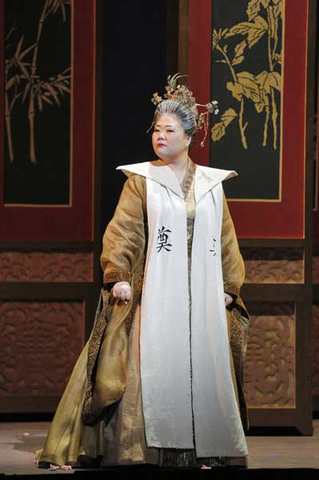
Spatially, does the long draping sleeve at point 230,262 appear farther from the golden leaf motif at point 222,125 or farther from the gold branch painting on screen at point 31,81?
the gold branch painting on screen at point 31,81

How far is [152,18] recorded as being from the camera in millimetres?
6203

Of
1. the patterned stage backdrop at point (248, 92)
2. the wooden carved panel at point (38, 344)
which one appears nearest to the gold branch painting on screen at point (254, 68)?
the patterned stage backdrop at point (248, 92)

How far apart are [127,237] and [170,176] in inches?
12.3

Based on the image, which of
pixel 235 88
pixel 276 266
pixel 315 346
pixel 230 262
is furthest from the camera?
pixel 315 346

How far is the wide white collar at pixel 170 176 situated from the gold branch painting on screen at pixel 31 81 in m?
1.34

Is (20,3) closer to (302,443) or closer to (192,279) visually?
(192,279)

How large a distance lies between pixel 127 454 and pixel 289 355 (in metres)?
1.33

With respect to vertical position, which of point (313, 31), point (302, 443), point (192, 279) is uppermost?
point (313, 31)

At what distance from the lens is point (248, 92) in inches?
222

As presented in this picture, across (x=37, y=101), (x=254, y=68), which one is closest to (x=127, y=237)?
(x=254, y=68)

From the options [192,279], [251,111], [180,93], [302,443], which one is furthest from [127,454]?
[251,111]

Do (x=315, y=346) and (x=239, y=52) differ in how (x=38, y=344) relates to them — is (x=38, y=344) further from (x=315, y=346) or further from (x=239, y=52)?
(x=239, y=52)

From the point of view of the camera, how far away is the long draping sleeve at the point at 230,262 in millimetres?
4922

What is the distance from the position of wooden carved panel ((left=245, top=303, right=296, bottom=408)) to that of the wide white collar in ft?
3.43
